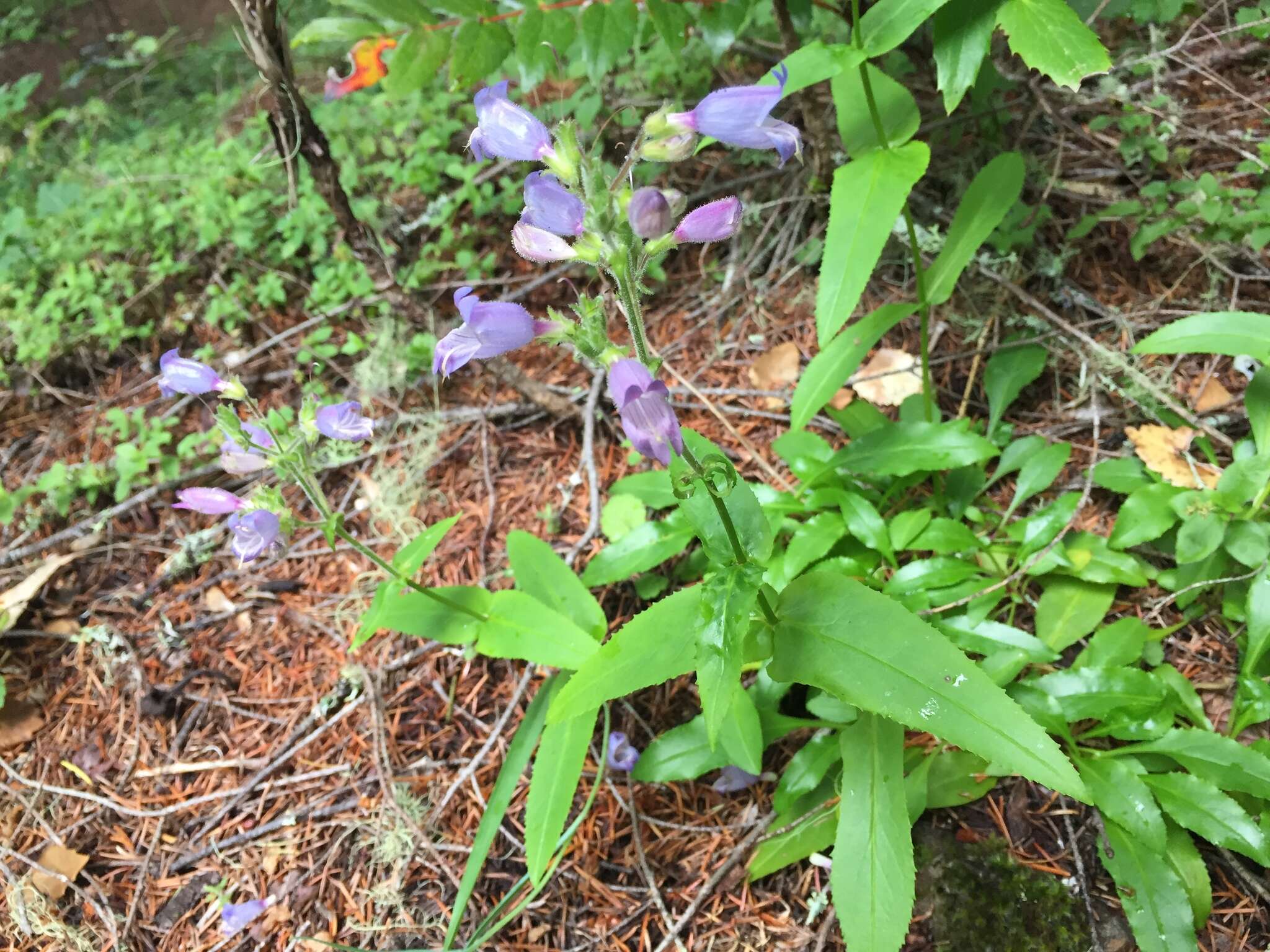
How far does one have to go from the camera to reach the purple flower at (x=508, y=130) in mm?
1665

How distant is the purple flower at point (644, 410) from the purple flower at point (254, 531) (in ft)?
4.52

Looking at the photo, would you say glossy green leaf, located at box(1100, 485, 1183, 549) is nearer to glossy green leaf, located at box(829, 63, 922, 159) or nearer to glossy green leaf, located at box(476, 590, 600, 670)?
glossy green leaf, located at box(829, 63, 922, 159)

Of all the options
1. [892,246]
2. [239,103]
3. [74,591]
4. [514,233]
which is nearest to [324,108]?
[239,103]

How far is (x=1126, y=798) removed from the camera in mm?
2178

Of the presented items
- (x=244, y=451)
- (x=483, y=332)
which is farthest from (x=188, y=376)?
(x=483, y=332)

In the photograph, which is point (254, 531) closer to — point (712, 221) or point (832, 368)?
point (712, 221)

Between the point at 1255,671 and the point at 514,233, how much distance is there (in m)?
2.51

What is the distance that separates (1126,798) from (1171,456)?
1302mm

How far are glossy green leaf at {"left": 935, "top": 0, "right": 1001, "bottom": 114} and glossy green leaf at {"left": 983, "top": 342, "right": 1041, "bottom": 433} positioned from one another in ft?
3.80

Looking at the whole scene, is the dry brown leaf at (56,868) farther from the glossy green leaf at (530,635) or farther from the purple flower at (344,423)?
the purple flower at (344,423)

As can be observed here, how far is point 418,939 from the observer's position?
2.44 meters

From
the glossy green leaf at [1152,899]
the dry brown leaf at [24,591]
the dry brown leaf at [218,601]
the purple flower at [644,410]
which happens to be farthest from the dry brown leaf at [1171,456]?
the dry brown leaf at [24,591]

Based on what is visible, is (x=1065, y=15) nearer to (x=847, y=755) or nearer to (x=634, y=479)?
(x=634, y=479)

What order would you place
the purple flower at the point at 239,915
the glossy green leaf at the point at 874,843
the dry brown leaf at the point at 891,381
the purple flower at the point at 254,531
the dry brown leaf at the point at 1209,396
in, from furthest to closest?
the dry brown leaf at the point at 891,381
the dry brown leaf at the point at 1209,396
the purple flower at the point at 239,915
the purple flower at the point at 254,531
the glossy green leaf at the point at 874,843
